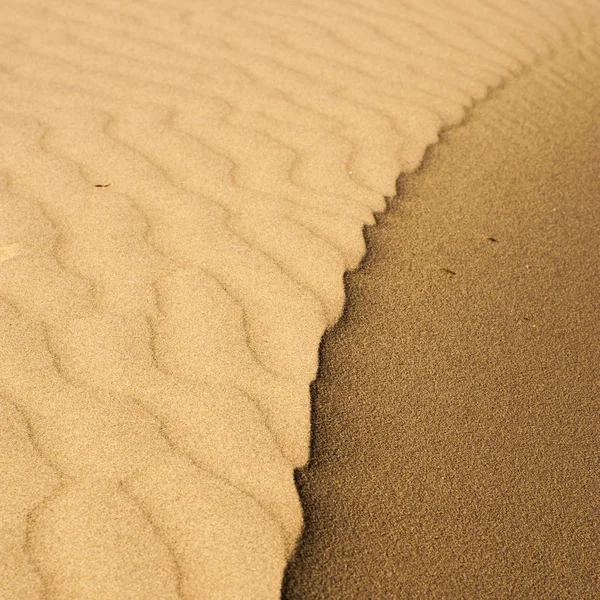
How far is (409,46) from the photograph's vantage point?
165 inches

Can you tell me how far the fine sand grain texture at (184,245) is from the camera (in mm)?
1649

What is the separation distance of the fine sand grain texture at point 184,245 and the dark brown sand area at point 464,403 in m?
0.10

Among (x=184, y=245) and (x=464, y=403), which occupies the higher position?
(x=464, y=403)

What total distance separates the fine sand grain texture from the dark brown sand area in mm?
100

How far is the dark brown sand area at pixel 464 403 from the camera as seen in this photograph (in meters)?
1.67

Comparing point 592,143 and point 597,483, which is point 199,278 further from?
point 592,143

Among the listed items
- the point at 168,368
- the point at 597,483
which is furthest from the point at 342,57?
the point at 597,483

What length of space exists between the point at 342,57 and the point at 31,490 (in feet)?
9.50

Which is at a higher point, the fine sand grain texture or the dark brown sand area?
the dark brown sand area

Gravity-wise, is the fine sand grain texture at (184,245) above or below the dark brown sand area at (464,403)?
below

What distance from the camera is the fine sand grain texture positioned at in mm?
1649

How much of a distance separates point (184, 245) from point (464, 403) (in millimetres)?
1017

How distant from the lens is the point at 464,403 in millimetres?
2053

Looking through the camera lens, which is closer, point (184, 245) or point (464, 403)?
point (464, 403)
